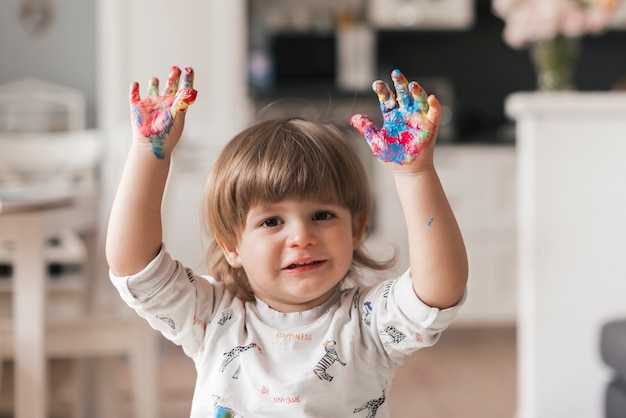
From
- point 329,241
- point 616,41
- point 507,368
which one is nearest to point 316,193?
point 329,241

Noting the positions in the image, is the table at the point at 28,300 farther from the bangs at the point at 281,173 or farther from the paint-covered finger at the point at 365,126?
the paint-covered finger at the point at 365,126

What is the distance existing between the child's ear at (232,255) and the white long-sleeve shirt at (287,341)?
0.05 meters

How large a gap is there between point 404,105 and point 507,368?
2.64m

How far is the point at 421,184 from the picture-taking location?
84 cm

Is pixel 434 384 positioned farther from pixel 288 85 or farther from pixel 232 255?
pixel 232 255

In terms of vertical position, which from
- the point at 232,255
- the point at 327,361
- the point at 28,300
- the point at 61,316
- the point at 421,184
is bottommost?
the point at 61,316

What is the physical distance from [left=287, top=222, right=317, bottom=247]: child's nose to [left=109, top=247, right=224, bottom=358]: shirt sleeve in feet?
0.46

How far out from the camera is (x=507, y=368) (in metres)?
3.27

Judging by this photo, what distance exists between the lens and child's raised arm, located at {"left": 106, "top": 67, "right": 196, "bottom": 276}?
88cm

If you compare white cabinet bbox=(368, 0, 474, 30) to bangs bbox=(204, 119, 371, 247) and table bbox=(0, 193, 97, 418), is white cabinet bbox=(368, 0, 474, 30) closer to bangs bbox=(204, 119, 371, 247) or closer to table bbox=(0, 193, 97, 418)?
table bbox=(0, 193, 97, 418)

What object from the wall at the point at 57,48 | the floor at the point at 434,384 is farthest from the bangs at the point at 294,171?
the wall at the point at 57,48

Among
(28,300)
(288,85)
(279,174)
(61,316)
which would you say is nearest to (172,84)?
(279,174)

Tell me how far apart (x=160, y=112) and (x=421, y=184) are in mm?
294

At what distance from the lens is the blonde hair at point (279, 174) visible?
921 millimetres
